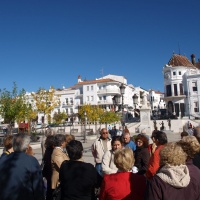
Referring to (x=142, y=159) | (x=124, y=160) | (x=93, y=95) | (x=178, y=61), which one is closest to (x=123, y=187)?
(x=124, y=160)

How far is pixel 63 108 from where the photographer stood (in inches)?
2798

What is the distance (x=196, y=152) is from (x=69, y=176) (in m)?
2.01

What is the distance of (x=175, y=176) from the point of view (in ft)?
8.46

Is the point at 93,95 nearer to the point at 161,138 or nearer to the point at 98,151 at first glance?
the point at 98,151

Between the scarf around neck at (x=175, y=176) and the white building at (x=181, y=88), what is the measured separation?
50.5 meters

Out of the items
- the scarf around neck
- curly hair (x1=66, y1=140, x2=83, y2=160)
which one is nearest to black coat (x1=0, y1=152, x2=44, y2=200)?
curly hair (x1=66, y1=140, x2=83, y2=160)

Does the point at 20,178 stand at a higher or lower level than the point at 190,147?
lower

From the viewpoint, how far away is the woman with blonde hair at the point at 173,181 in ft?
8.21

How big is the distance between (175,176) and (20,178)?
6.50ft

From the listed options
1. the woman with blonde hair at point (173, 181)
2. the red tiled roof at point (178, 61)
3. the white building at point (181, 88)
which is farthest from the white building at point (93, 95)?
the woman with blonde hair at point (173, 181)

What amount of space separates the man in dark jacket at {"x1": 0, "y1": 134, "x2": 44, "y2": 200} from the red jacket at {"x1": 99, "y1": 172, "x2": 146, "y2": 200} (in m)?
0.94

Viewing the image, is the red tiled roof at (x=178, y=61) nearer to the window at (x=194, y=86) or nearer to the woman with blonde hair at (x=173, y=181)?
the window at (x=194, y=86)

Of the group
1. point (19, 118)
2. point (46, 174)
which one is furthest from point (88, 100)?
point (46, 174)

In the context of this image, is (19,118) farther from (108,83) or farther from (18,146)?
(108,83)
